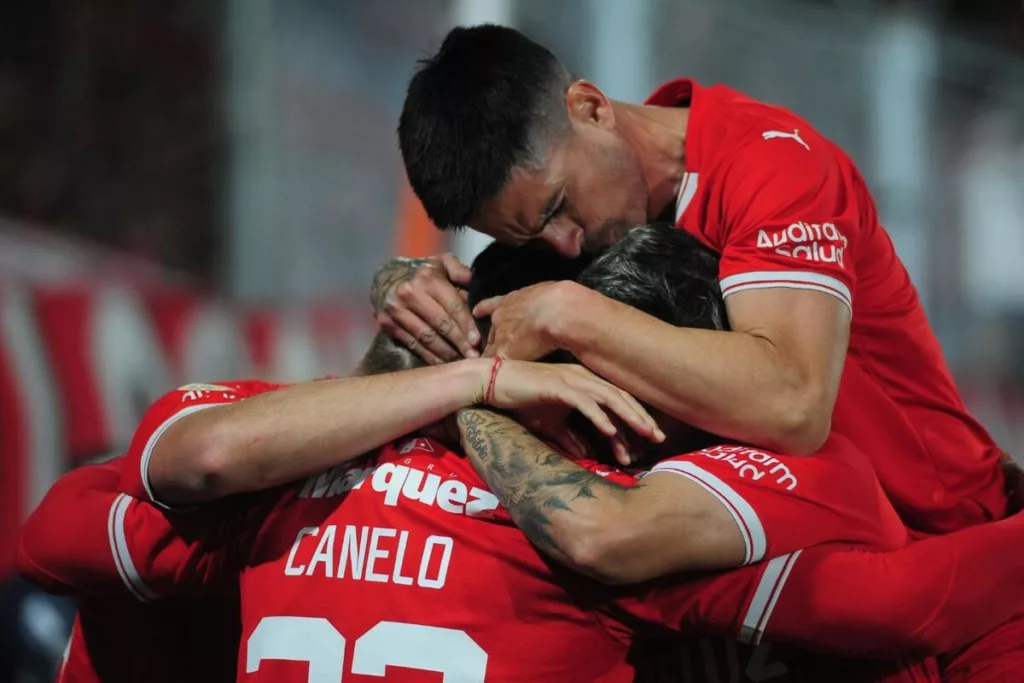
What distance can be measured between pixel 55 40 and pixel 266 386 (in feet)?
8.42

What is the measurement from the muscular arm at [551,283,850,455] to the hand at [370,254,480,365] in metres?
0.34

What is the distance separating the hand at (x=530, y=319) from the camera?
1.77m

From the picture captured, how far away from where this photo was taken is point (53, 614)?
12.0 ft

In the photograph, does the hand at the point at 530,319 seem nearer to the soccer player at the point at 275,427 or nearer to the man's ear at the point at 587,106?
the soccer player at the point at 275,427

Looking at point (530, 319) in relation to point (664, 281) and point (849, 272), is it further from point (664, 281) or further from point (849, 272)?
point (849, 272)

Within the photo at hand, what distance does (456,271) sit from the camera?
7.38ft

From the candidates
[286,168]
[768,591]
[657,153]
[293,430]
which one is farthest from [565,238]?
[286,168]

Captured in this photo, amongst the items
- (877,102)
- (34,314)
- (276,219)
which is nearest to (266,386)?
(34,314)

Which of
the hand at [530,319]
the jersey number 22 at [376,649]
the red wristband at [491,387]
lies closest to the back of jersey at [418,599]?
the jersey number 22 at [376,649]

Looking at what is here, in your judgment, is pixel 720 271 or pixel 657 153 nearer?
pixel 720 271

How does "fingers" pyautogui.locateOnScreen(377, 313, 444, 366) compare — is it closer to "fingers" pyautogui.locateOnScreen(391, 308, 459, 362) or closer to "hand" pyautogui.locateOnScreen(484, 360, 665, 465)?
"fingers" pyautogui.locateOnScreen(391, 308, 459, 362)

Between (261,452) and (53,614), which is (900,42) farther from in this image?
(261,452)

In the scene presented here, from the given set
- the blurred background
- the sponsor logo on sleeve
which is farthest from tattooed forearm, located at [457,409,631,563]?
the blurred background

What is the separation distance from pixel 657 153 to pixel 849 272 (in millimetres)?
495
